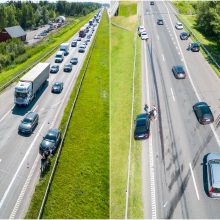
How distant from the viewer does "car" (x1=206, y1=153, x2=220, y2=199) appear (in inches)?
1137

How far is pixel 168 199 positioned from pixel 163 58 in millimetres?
40620

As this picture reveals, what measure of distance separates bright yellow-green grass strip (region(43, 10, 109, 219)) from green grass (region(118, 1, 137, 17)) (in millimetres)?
63800

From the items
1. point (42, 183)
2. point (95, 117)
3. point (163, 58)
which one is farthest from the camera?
point (163, 58)

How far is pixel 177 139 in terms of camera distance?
126 feet

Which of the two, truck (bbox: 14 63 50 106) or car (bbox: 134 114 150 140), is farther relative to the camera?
truck (bbox: 14 63 50 106)

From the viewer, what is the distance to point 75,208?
29438 millimetres

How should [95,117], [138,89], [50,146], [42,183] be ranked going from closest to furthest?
1. [42,183]
2. [50,146]
3. [95,117]
4. [138,89]

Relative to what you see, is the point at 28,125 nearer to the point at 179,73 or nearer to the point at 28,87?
the point at 28,87

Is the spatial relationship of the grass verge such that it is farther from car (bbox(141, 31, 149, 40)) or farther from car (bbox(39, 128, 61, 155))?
car (bbox(141, 31, 149, 40))

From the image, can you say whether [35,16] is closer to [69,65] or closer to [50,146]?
[69,65]

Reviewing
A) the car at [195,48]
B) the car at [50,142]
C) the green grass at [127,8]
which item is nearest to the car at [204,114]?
the car at [50,142]

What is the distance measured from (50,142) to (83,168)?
5.39 m

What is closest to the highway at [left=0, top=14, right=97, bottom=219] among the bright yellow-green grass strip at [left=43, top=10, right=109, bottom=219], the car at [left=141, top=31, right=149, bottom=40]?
the bright yellow-green grass strip at [left=43, top=10, right=109, bottom=219]

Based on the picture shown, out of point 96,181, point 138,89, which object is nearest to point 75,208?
point 96,181
